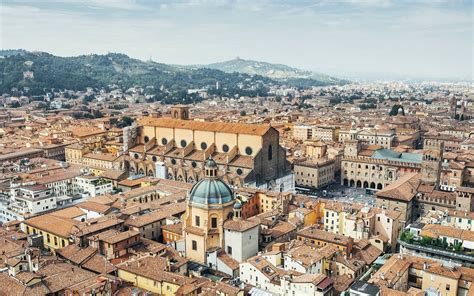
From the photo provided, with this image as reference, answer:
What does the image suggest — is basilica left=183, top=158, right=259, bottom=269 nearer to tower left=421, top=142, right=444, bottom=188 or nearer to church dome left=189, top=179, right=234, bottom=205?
church dome left=189, top=179, right=234, bottom=205

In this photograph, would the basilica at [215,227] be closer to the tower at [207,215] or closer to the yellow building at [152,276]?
the tower at [207,215]

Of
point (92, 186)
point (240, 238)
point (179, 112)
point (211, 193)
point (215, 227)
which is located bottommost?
point (240, 238)

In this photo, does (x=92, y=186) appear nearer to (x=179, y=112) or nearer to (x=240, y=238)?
(x=240, y=238)

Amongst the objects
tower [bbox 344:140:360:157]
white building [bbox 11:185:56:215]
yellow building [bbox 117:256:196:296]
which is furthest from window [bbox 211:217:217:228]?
tower [bbox 344:140:360:157]

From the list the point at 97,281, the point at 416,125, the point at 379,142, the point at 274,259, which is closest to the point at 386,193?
the point at 274,259

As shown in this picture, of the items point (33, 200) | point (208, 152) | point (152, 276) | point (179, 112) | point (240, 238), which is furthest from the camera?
point (179, 112)

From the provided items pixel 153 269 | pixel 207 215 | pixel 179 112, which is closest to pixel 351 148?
pixel 179 112

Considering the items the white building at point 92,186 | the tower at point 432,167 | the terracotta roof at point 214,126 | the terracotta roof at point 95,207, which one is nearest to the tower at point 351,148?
the terracotta roof at point 214,126

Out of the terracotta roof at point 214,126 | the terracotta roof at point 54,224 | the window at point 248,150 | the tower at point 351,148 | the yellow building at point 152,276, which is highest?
the terracotta roof at point 214,126
